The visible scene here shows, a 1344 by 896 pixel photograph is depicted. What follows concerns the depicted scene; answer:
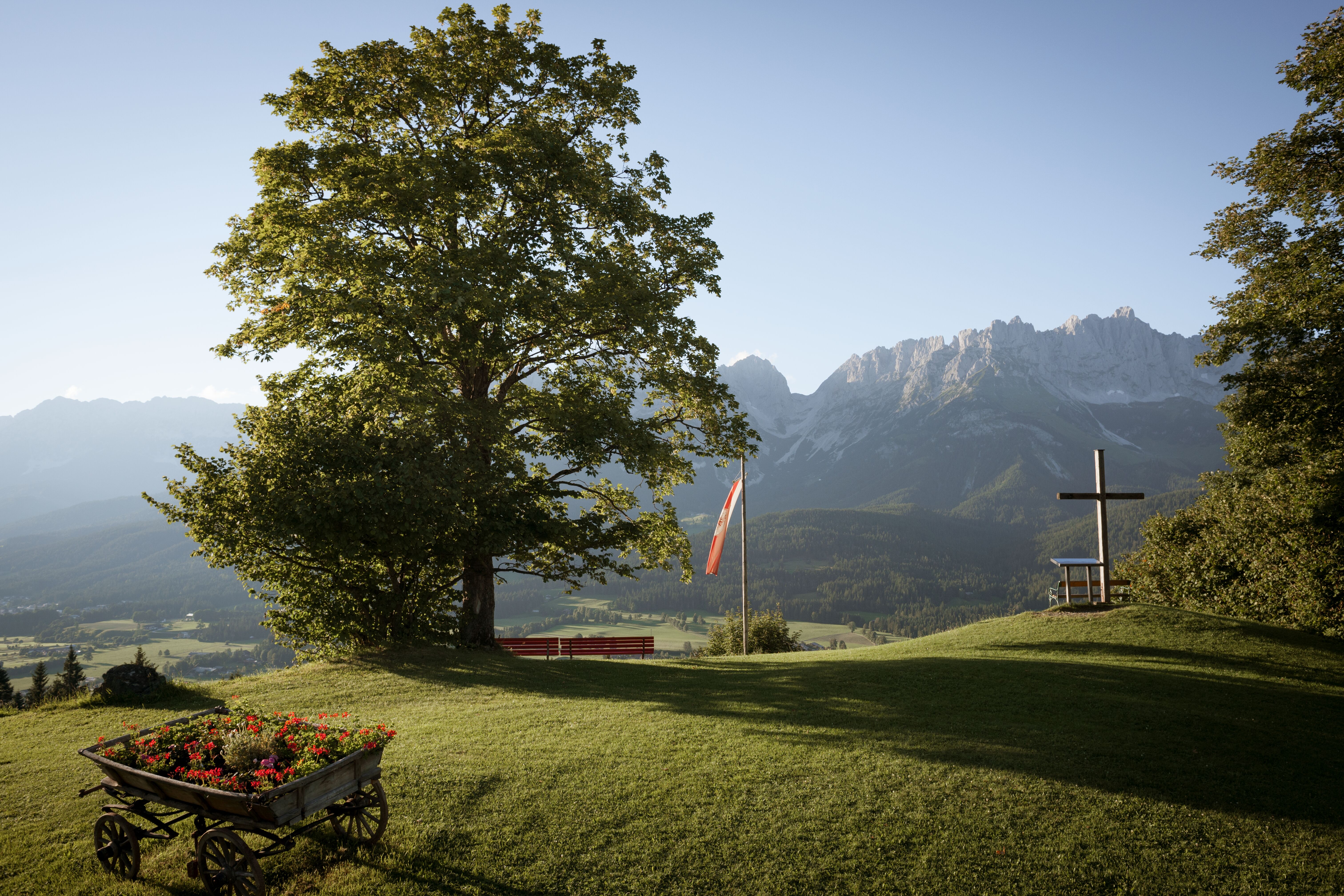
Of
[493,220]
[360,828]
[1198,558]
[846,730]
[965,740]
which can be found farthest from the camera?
[1198,558]

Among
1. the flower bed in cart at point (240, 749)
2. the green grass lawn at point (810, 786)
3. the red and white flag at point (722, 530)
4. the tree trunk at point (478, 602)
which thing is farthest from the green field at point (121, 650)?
the flower bed in cart at point (240, 749)

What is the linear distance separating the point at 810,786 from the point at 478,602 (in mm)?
14245

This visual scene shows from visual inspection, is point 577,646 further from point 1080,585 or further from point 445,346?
point 1080,585

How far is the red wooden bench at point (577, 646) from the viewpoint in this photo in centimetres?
2698

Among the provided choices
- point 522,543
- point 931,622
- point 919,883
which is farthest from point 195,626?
point 919,883

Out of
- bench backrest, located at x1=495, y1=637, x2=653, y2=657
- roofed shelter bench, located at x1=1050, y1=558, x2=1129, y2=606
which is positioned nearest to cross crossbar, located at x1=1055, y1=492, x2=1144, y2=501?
roofed shelter bench, located at x1=1050, y1=558, x2=1129, y2=606

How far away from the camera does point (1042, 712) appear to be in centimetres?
1253

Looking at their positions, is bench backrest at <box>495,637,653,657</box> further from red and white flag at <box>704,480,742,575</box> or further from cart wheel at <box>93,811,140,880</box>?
cart wheel at <box>93,811,140,880</box>

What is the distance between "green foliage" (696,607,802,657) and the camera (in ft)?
109

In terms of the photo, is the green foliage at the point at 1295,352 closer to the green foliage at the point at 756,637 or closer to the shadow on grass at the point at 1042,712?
the shadow on grass at the point at 1042,712

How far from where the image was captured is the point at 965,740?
10969 mm

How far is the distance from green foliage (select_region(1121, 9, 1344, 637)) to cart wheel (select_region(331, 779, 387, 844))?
24363 mm

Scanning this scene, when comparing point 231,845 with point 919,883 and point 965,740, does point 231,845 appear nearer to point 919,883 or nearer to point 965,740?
point 919,883

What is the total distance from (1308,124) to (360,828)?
95.1 ft
